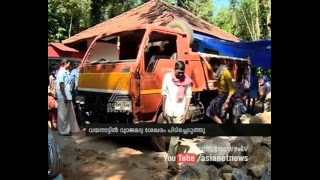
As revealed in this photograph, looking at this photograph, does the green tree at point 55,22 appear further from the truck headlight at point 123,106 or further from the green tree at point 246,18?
the green tree at point 246,18

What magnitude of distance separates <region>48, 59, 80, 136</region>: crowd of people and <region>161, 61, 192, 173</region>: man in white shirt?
932mm

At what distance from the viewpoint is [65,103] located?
4.72m

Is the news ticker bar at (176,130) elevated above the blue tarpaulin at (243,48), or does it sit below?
below

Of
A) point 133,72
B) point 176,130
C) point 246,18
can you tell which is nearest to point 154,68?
point 133,72

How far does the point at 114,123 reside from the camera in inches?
185

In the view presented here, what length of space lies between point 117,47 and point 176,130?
1.06 m

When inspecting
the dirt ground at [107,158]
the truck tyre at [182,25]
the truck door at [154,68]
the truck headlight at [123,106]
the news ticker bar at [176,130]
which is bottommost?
the dirt ground at [107,158]

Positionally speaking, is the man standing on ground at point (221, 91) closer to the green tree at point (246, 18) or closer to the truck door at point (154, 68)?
the green tree at point (246, 18)

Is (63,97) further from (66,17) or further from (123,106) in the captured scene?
(66,17)

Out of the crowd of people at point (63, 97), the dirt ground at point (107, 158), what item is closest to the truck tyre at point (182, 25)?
the crowd of people at point (63, 97)

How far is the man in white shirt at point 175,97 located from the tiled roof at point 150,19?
1.50ft

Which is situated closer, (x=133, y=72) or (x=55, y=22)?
(x=133, y=72)

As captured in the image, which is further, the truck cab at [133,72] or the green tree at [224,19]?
the green tree at [224,19]

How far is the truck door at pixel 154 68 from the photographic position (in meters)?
4.70
